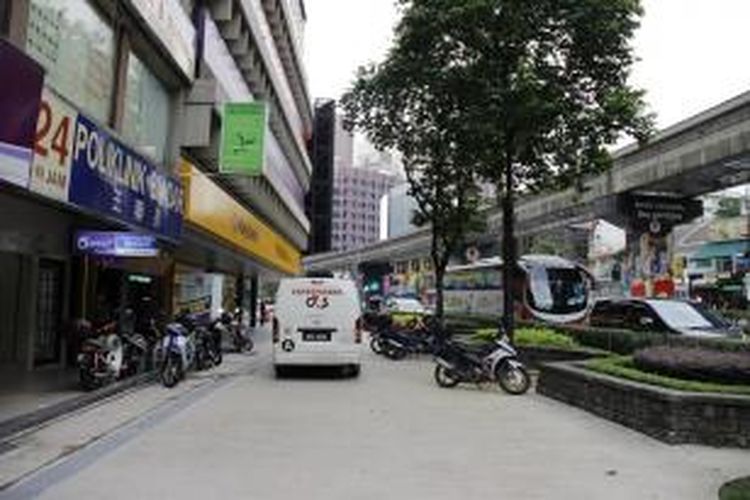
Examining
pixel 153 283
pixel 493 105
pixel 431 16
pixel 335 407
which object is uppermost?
pixel 431 16

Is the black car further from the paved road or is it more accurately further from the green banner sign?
the green banner sign

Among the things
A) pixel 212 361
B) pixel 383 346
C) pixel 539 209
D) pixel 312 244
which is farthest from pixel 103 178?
pixel 312 244

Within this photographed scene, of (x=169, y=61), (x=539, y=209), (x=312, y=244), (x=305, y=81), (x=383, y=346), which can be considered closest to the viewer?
(x=169, y=61)

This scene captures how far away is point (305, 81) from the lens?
229ft

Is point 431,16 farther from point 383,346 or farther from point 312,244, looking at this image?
point 312,244

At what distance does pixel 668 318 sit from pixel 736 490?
18.2 m

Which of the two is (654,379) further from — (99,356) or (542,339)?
(542,339)

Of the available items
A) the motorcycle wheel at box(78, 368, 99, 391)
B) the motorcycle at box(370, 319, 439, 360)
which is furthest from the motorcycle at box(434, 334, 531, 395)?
the motorcycle at box(370, 319, 439, 360)

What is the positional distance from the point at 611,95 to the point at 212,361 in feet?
36.1

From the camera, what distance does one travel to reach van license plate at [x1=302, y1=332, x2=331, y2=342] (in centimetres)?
2288

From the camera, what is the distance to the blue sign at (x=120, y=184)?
51.0ft

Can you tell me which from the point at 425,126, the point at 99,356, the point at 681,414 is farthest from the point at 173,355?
the point at 425,126

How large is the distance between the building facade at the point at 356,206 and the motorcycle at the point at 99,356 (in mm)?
89728

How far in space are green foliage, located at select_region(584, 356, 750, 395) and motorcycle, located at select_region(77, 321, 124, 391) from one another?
301 inches
